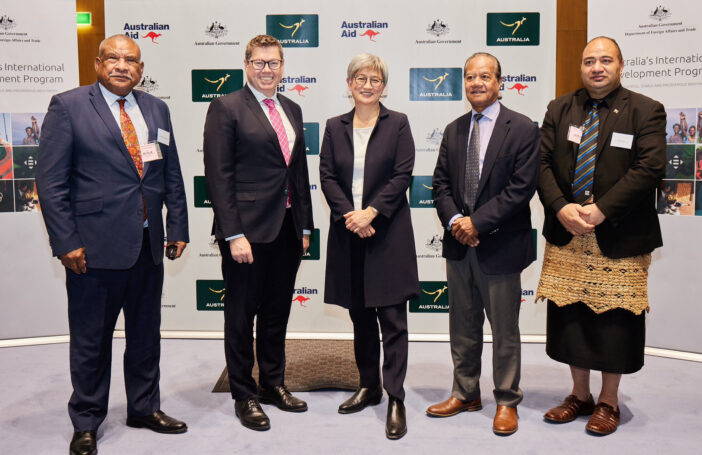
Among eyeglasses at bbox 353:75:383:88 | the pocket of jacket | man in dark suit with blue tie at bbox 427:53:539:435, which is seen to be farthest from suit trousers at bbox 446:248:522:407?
the pocket of jacket

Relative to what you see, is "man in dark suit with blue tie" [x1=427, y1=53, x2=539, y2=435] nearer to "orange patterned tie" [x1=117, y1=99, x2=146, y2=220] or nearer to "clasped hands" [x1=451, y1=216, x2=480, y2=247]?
"clasped hands" [x1=451, y1=216, x2=480, y2=247]

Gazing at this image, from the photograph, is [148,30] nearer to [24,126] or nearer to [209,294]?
[24,126]

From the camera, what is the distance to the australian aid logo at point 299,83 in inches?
171

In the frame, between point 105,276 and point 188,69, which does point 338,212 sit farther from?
point 188,69

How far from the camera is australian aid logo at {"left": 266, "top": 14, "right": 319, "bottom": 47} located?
4.29 m

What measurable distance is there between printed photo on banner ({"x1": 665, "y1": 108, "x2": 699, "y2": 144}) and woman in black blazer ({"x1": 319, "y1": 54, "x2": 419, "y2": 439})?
223cm

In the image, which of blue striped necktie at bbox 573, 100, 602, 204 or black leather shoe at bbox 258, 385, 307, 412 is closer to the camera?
blue striped necktie at bbox 573, 100, 602, 204

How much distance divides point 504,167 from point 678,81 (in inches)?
80.3

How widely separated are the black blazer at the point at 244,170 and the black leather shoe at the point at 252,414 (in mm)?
836

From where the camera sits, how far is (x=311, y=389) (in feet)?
10.9

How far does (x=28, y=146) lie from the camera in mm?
4277

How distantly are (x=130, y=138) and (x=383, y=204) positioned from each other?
1216mm

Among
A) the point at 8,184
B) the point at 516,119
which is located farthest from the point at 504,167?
the point at 8,184

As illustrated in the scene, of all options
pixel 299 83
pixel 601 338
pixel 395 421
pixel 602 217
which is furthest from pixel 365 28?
pixel 395 421
